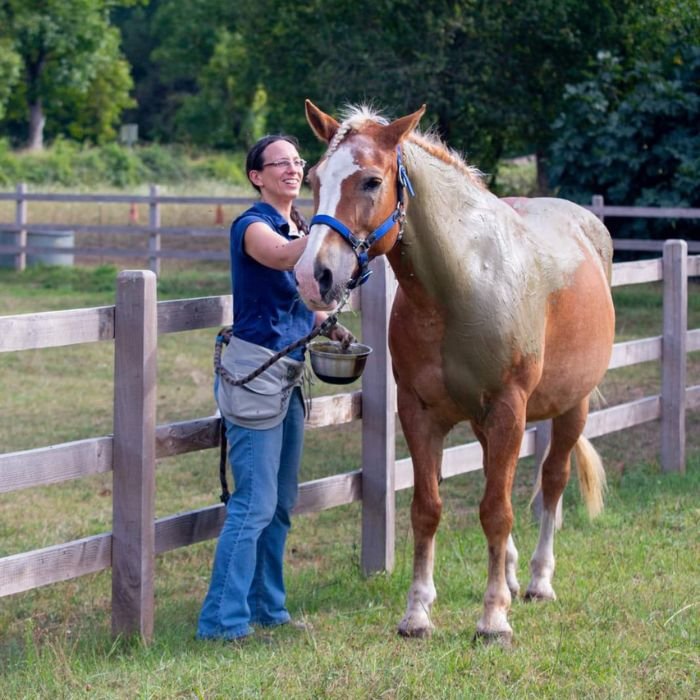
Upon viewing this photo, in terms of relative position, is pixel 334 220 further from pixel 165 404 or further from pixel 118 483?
pixel 165 404

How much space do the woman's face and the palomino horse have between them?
20 cm

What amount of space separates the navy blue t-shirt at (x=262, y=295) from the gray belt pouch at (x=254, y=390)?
4 centimetres

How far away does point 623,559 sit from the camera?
558 centimetres

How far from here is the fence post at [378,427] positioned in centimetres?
538

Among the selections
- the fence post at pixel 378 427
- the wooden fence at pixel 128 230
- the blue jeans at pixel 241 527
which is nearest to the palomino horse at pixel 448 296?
the blue jeans at pixel 241 527

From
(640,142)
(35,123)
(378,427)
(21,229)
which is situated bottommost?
(378,427)

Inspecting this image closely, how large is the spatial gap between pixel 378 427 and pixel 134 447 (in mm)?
1524

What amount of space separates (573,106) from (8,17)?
94.7ft

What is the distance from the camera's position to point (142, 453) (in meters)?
4.29

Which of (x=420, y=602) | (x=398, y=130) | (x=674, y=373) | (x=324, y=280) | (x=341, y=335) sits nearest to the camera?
(x=324, y=280)

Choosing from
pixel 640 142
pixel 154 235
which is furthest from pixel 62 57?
pixel 640 142

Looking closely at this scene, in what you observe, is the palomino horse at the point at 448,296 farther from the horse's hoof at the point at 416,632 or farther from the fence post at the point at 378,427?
the fence post at the point at 378,427

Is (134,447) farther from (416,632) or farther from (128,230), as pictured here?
(128,230)

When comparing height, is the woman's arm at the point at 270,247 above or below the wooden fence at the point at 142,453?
above
